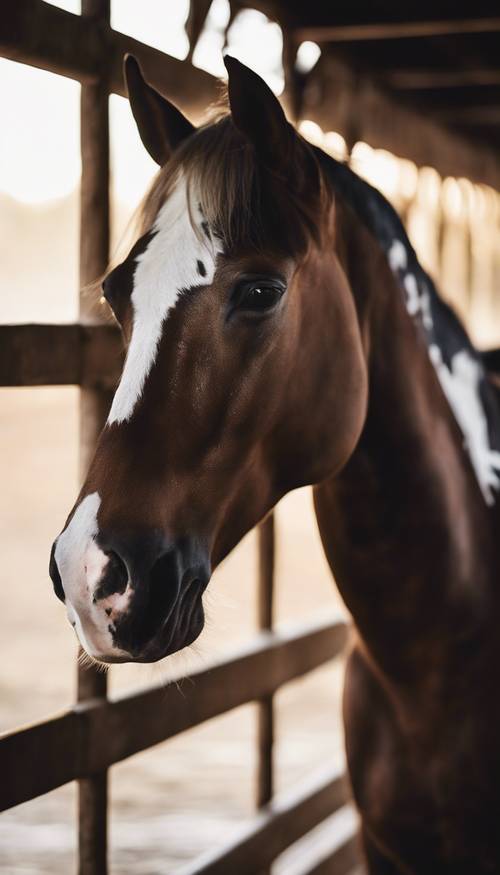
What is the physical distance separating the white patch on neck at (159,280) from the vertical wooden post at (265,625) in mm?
1501

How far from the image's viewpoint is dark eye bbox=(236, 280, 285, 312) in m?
1.31

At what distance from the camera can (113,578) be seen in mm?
1137

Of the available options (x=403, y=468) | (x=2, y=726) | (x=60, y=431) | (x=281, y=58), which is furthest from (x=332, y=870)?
(x=60, y=431)

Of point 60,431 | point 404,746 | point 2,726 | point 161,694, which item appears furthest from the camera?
point 60,431

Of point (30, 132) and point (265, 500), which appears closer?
point (265, 500)

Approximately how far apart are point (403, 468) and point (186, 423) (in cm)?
54

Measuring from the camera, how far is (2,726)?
4.17 m

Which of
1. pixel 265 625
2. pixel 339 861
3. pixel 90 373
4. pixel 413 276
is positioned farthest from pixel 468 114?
pixel 339 861

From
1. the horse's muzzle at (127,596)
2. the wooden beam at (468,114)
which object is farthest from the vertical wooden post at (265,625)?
the wooden beam at (468,114)

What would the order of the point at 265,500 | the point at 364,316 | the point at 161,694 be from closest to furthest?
the point at 265,500
the point at 364,316
the point at 161,694

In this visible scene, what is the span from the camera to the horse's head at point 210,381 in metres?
1.17

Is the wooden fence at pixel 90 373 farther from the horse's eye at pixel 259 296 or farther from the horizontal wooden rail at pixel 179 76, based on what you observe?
the horse's eye at pixel 259 296

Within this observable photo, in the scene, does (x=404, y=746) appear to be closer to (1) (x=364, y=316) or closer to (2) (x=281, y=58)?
(1) (x=364, y=316)

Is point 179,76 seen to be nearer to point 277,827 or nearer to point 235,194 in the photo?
point 235,194
